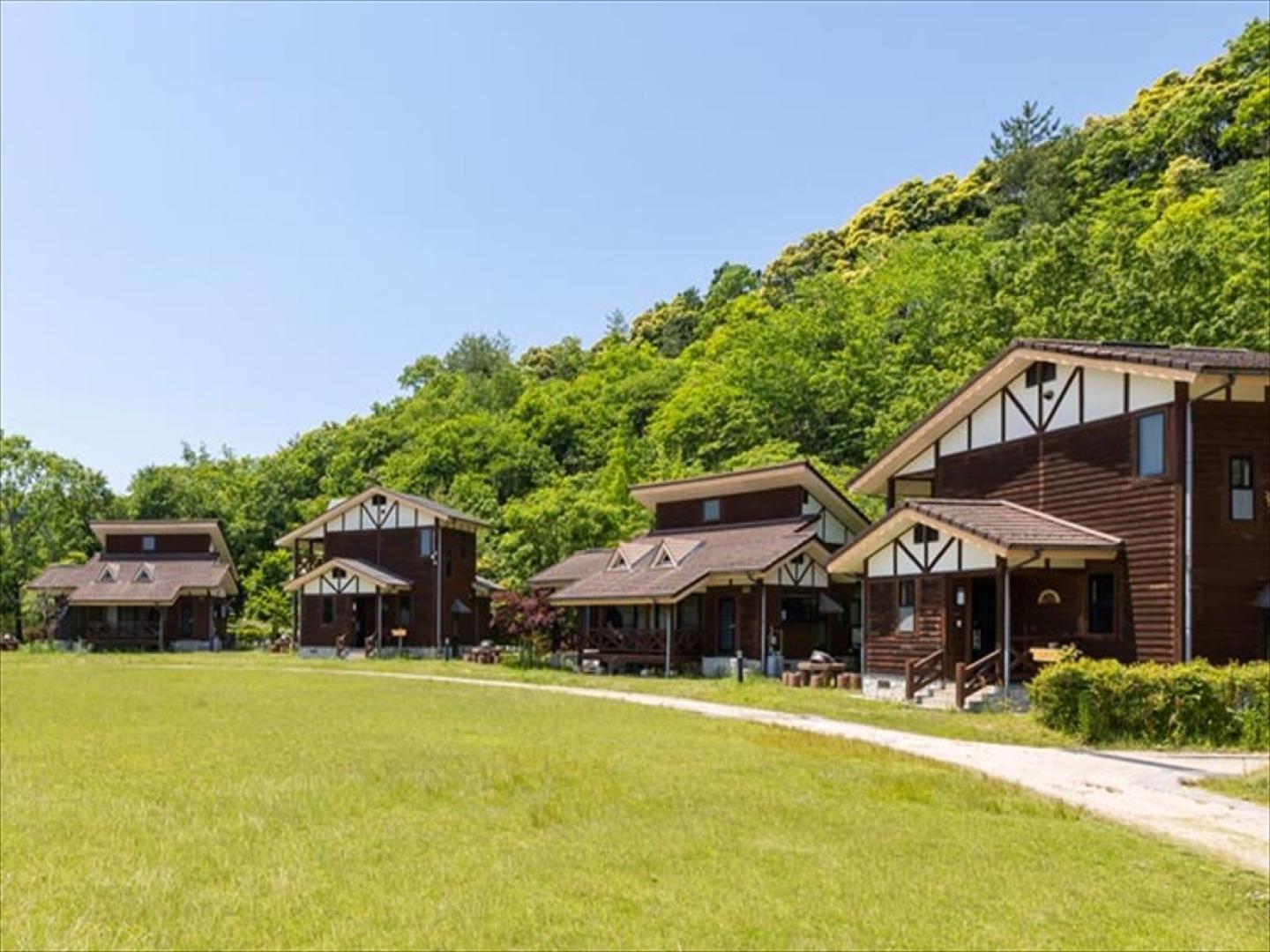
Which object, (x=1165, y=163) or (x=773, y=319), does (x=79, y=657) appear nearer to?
(x=773, y=319)

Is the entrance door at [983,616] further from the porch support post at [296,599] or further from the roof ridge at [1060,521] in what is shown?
the porch support post at [296,599]

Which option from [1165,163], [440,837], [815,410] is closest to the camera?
[440,837]

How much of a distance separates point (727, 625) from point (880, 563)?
28.5 feet

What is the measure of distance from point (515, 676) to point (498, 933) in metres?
26.0

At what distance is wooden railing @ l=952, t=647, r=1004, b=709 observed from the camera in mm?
21641

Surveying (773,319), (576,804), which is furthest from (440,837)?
(773,319)

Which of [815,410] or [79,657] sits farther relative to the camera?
[815,410]

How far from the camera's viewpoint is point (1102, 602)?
22.1 metres

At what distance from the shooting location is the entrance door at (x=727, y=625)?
33.5 m

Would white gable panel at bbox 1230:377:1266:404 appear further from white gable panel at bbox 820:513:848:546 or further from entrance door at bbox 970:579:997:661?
white gable panel at bbox 820:513:848:546

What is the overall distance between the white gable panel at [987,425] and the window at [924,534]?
2874 mm

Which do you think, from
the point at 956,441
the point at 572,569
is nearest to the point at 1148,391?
the point at 956,441

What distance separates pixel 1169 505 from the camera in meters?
20.2

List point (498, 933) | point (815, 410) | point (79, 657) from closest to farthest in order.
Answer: point (498, 933)
point (79, 657)
point (815, 410)
